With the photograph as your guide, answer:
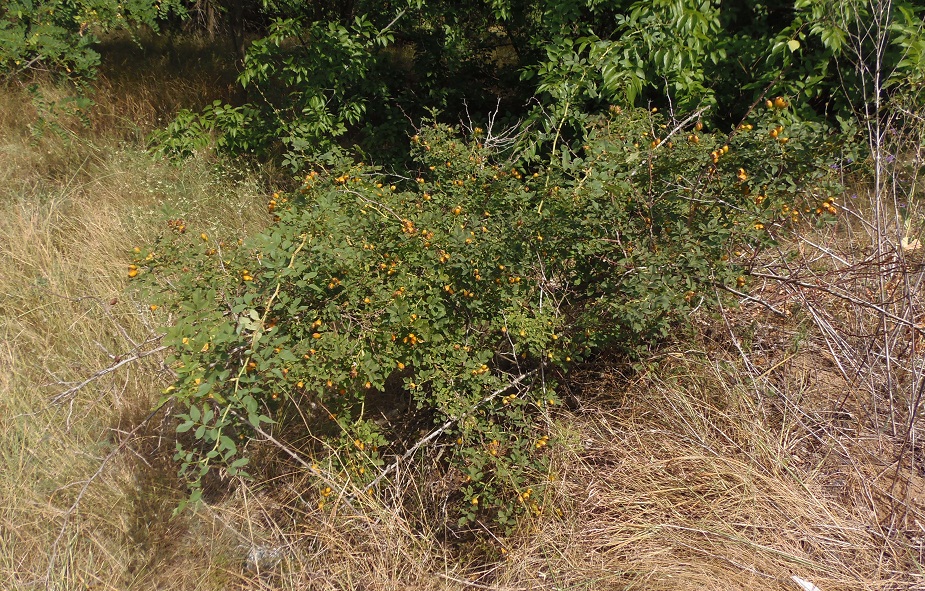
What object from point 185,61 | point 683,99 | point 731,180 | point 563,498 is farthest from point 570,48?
point 185,61

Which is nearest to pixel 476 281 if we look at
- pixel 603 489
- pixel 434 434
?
pixel 434 434

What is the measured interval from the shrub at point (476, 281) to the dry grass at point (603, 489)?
18 centimetres

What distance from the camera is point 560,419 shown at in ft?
9.15

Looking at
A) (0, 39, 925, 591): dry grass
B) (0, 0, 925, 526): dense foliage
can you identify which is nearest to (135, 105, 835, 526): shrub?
(0, 0, 925, 526): dense foliage

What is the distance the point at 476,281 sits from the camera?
8.20 feet

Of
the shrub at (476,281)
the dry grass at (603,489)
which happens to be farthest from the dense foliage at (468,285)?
the dry grass at (603,489)

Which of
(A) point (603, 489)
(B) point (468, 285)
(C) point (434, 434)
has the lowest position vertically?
(A) point (603, 489)

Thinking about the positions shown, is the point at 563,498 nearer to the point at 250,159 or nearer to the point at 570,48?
the point at 570,48

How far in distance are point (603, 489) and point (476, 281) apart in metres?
0.88

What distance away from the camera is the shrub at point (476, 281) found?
2266mm

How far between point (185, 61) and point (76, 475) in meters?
5.06

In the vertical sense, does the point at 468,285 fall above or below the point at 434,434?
above

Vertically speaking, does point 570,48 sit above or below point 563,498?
above

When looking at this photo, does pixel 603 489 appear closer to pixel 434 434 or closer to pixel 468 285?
pixel 434 434
